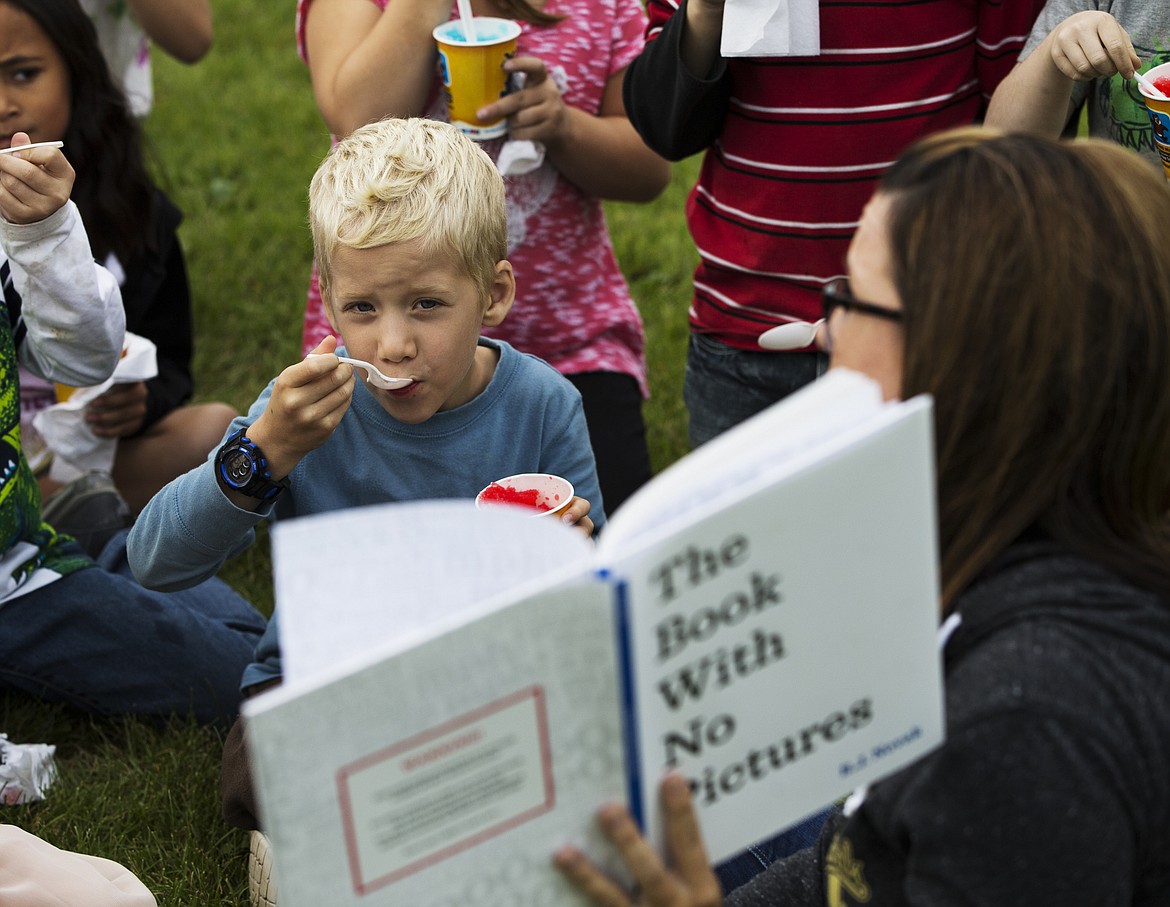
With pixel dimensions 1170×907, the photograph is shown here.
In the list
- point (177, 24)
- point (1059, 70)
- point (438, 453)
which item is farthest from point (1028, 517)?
point (177, 24)

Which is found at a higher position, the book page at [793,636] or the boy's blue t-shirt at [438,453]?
the book page at [793,636]

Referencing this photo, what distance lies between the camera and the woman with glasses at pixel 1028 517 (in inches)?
50.9

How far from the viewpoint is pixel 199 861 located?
2.56 m

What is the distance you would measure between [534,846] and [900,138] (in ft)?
6.48

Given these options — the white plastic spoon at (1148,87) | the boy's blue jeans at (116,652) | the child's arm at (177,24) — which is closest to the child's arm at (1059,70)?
the white plastic spoon at (1148,87)

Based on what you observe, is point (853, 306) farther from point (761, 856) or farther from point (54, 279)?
point (54, 279)

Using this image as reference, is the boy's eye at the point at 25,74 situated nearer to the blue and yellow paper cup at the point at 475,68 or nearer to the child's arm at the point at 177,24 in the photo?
the child's arm at the point at 177,24

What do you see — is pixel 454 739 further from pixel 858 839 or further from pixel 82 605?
pixel 82 605

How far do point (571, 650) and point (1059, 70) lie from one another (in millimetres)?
1770

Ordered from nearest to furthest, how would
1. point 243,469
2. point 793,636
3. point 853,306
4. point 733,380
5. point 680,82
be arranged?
point 793,636
point 853,306
point 243,469
point 680,82
point 733,380

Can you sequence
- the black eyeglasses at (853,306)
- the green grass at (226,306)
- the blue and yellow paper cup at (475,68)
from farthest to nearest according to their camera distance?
1. the blue and yellow paper cup at (475,68)
2. the green grass at (226,306)
3. the black eyeglasses at (853,306)

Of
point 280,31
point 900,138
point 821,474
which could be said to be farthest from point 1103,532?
point 280,31

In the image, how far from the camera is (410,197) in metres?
2.18

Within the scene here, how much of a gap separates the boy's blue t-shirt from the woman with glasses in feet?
3.00
